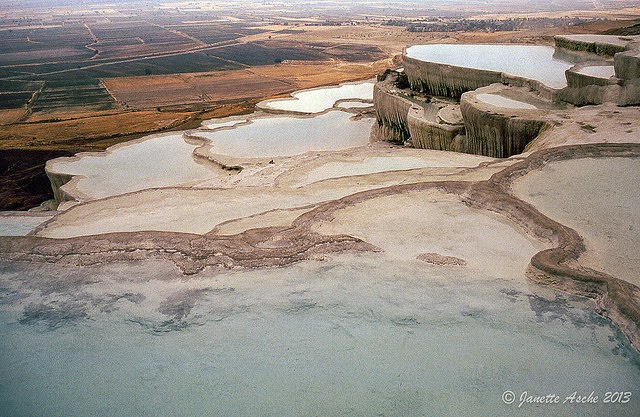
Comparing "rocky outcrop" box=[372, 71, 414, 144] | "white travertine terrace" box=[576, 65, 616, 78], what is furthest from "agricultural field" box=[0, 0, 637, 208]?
"white travertine terrace" box=[576, 65, 616, 78]

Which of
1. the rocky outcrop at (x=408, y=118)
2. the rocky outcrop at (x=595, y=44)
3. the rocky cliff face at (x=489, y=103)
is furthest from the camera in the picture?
the rocky outcrop at (x=595, y=44)

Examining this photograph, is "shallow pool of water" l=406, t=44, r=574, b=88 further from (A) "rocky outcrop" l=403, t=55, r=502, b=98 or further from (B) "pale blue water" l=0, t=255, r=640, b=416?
(B) "pale blue water" l=0, t=255, r=640, b=416

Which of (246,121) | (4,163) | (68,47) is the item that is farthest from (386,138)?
(68,47)

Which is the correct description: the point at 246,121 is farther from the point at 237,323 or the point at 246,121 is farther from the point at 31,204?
the point at 237,323

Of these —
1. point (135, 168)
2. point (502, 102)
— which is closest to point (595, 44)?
point (502, 102)

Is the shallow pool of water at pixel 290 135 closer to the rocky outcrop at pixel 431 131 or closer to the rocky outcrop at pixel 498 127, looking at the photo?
the rocky outcrop at pixel 431 131

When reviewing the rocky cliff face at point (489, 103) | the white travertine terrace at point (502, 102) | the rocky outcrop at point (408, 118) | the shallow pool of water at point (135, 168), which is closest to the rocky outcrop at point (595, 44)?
the rocky cliff face at point (489, 103)
